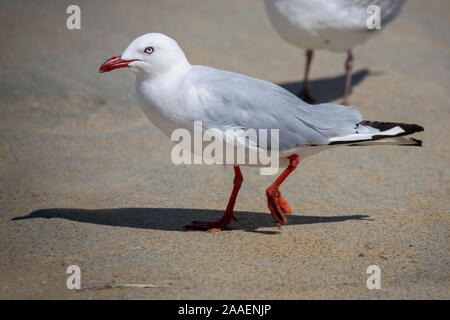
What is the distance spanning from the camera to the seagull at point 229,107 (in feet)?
12.3

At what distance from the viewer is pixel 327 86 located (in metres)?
7.34

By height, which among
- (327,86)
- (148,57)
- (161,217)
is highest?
(327,86)

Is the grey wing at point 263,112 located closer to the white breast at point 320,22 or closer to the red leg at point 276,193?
the red leg at point 276,193

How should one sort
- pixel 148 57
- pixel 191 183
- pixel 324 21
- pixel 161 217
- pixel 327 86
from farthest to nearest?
1. pixel 327 86
2. pixel 324 21
3. pixel 191 183
4. pixel 161 217
5. pixel 148 57

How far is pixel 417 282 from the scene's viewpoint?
11.5 feet

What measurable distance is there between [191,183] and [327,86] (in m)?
3.06

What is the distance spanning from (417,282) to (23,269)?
89.3 inches

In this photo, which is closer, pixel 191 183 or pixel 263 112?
pixel 263 112

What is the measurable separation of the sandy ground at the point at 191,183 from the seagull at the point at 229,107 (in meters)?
0.59

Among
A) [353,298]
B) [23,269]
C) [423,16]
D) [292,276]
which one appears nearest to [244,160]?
[292,276]

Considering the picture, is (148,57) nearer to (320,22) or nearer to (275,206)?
(275,206)

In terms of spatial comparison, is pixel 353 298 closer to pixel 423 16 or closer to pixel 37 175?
pixel 37 175

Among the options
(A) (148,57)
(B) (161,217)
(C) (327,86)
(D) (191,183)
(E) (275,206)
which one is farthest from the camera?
(C) (327,86)

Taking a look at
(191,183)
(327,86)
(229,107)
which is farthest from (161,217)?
(327,86)
